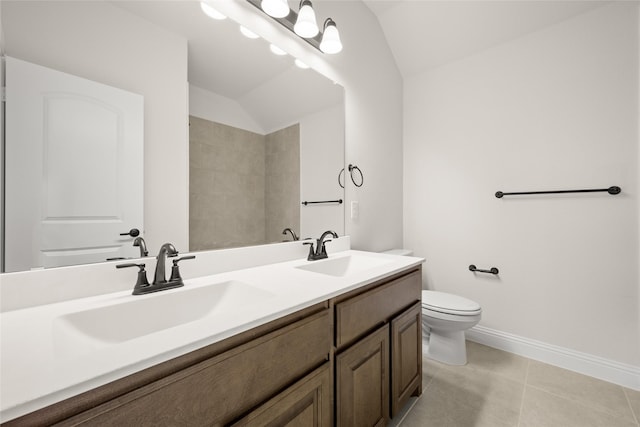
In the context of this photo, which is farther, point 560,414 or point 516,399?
point 516,399

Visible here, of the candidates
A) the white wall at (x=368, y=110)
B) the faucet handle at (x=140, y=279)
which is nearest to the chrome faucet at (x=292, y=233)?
the white wall at (x=368, y=110)

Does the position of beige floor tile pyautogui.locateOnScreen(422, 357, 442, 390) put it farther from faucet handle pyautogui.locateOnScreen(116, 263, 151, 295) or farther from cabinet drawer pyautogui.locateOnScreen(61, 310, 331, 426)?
faucet handle pyautogui.locateOnScreen(116, 263, 151, 295)

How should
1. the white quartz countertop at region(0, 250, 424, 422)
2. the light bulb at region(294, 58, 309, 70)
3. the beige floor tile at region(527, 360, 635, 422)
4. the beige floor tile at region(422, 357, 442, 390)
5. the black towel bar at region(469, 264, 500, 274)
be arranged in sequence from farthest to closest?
the black towel bar at region(469, 264, 500, 274) → the beige floor tile at region(422, 357, 442, 390) → the light bulb at region(294, 58, 309, 70) → the beige floor tile at region(527, 360, 635, 422) → the white quartz countertop at region(0, 250, 424, 422)

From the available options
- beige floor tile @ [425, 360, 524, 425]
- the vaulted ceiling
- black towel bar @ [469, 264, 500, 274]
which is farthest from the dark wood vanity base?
the vaulted ceiling

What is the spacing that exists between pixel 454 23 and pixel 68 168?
2.52 meters

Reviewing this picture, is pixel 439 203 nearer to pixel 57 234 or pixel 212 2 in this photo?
pixel 212 2

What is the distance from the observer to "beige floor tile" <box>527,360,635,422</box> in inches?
56.8

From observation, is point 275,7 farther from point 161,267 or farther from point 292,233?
point 161,267

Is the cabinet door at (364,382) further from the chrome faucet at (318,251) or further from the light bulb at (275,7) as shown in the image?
the light bulb at (275,7)

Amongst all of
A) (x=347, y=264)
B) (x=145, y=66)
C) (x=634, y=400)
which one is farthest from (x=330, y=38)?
(x=634, y=400)

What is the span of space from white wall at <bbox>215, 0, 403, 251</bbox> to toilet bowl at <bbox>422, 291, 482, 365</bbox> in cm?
59

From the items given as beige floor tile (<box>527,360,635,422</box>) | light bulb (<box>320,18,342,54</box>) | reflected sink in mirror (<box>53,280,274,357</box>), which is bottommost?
beige floor tile (<box>527,360,635,422</box>)

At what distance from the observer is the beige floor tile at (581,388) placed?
1442 millimetres

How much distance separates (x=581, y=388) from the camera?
1.59 m
